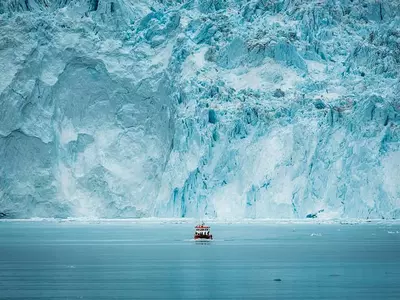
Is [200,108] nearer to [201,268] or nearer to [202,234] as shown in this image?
[202,234]

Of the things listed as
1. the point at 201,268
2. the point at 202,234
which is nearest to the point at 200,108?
the point at 202,234

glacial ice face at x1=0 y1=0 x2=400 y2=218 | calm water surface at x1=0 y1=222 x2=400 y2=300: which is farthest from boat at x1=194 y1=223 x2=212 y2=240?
glacial ice face at x1=0 y1=0 x2=400 y2=218

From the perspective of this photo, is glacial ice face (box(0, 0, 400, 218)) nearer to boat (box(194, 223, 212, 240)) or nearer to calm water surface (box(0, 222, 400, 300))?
boat (box(194, 223, 212, 240))

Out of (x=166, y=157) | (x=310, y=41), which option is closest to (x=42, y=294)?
(x=166, y=157)

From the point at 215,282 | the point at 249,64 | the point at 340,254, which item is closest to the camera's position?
the point at 215,282

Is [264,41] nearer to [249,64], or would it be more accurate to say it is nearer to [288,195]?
[249,64]

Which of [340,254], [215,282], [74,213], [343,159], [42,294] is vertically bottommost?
[74,213]
